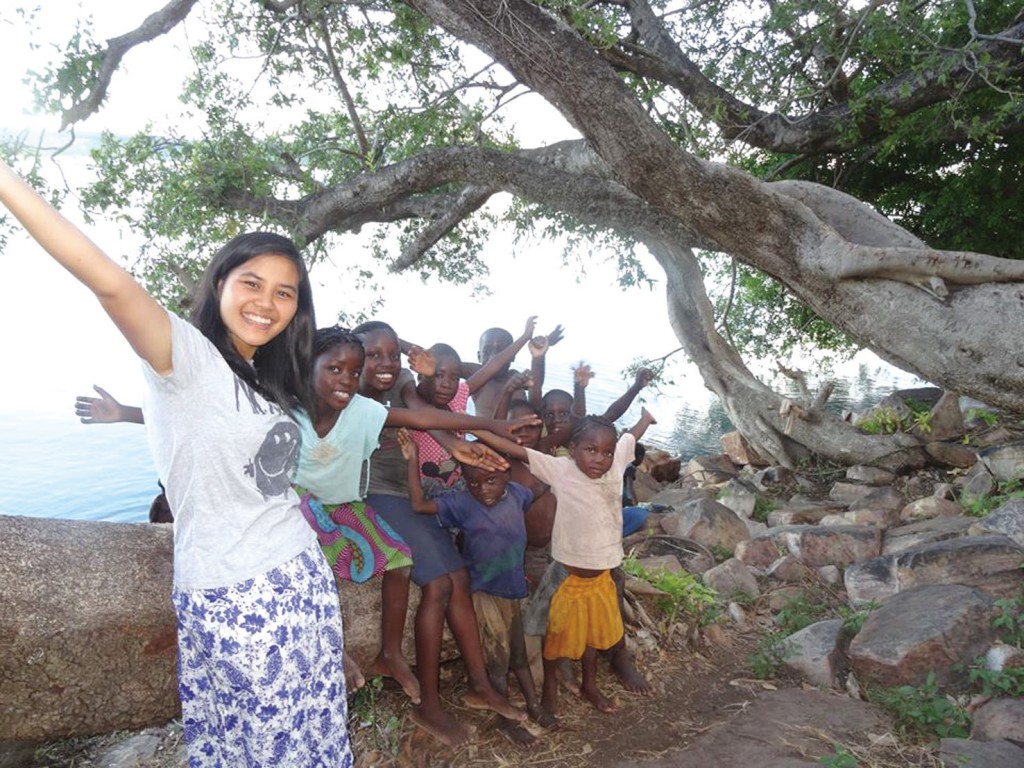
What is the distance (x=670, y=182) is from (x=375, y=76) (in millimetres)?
2995

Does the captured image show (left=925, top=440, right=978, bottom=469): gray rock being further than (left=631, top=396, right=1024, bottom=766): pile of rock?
Yes

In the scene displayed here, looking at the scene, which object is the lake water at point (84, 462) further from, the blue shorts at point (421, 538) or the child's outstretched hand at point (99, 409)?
the blue shorts at point (421, 538)

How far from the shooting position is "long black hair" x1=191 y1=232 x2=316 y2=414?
195cm

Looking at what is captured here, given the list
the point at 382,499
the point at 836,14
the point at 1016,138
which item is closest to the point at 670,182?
the point at 836,14

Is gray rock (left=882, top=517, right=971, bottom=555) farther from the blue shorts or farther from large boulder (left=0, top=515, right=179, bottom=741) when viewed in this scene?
large boulder (left=0, top=515, right=179, bottom=741)

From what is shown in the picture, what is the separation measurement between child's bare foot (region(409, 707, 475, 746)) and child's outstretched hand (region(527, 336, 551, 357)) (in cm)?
206

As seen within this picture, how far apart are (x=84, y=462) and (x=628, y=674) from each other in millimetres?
10941

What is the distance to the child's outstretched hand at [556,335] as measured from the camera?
452 cm

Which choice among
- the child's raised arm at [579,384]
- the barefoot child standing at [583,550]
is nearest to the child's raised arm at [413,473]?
the barefoot child standing at [583,550]

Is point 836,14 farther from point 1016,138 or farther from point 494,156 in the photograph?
point 1016,138

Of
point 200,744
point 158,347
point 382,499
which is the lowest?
point 200,744

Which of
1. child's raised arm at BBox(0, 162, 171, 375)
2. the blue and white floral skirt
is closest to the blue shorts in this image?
the blue and white floral skirt

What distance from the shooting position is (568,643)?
11.1 ft

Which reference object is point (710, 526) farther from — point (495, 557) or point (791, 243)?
point (495, 557)
